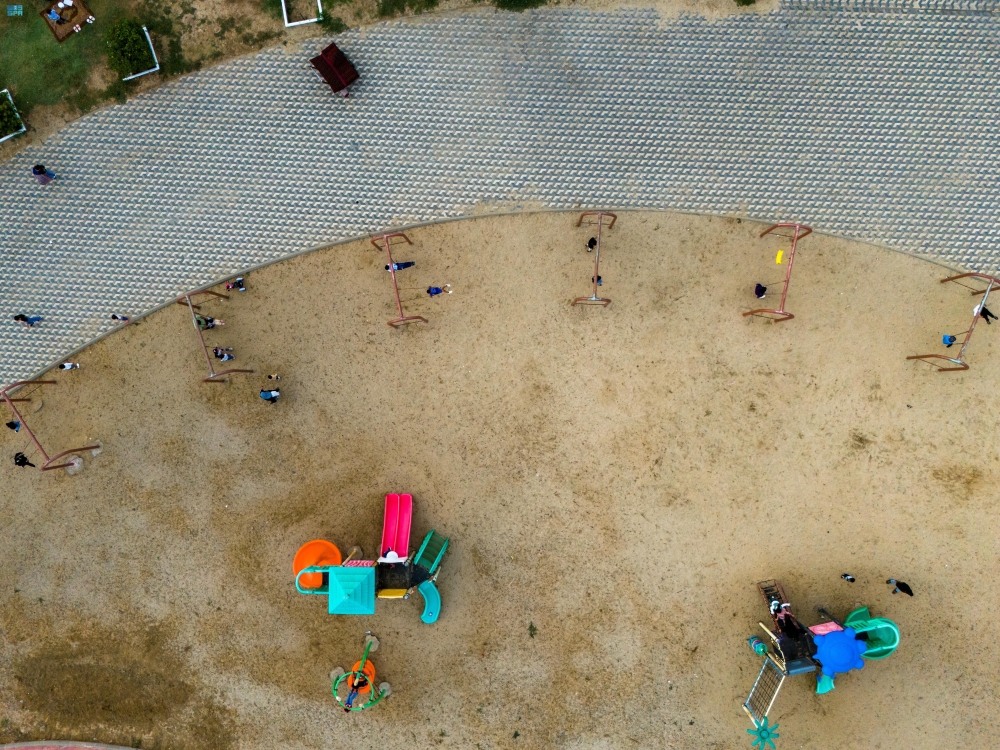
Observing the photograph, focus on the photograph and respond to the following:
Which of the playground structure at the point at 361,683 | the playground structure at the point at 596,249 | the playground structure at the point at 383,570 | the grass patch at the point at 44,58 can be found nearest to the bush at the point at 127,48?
the grass patch at the point at 44,58

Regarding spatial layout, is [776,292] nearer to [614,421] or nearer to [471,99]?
[614,421]

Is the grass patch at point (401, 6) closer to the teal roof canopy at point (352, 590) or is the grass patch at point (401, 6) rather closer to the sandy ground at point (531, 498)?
the sandy ground at point (531, 498)

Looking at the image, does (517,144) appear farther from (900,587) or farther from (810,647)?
Result: (900,587)

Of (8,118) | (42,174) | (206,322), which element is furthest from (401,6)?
(8,118)

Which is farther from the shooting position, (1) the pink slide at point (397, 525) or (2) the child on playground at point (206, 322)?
Answer: (2) the child on playground at point (206, 322)

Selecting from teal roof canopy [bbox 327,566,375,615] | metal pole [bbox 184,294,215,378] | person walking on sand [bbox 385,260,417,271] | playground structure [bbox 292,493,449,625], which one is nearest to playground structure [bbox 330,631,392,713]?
playground structure [bbox 292,493,449,625]

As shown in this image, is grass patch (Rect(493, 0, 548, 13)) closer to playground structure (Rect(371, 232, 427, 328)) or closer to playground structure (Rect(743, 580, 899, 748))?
playground structure (Rect(371, 232, 427, 328))

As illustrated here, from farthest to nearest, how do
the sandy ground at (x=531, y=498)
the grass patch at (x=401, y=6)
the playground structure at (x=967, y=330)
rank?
the sandy ground at (x=531, y=498) → the grass patch at (x=401, y=6) → the playground structure at (x=967, y=330)
